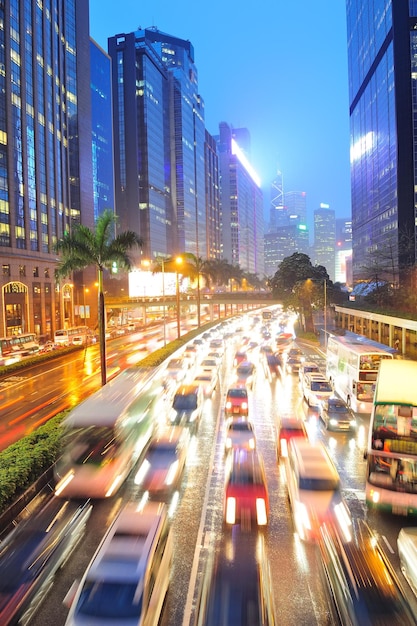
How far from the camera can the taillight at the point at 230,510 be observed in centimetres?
1201

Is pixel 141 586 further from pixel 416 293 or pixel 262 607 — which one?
pixel 416 293

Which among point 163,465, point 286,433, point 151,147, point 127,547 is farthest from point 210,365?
point 151,147

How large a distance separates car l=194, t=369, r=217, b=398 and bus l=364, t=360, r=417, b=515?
48.2 feet

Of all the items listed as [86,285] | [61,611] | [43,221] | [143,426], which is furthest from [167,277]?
[61,611]

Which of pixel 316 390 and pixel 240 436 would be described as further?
pixel 316 390

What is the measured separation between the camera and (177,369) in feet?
109

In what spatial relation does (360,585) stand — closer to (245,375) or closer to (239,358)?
(245,375)

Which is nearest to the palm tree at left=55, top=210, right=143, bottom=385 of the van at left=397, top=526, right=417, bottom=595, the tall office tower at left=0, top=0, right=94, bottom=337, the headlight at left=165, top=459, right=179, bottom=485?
the headlight at left=165, top=459, right=179, bottom=485

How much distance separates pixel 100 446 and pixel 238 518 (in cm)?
504

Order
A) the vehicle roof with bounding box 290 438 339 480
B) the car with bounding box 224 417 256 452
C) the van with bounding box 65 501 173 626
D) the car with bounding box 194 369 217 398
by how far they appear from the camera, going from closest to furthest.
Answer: the van with bounding box 65 501 173 626 < the vehicle roof with bounding box 290 438 339 480 < the car with bounding box 224 417 256 452 < the car with bounding box 194 369 217 398

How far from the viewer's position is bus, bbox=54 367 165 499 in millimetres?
13484

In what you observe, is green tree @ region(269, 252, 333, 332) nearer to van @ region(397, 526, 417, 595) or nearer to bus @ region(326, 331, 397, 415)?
bus @ region(326, 331, 397, 415)

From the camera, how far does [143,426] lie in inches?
699

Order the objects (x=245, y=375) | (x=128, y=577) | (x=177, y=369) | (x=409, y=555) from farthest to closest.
A: (x=177, y=369) → (x=245, y=375) → (x=409, y=555) → (x=128, y=577)
